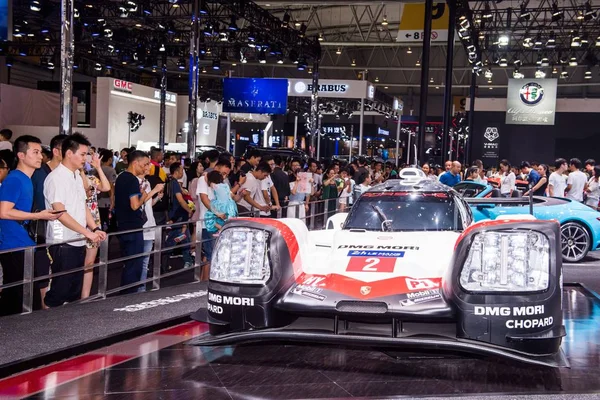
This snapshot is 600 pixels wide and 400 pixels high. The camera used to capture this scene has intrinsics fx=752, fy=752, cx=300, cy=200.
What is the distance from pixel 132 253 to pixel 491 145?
39.3m

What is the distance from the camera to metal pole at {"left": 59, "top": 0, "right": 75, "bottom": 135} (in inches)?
455

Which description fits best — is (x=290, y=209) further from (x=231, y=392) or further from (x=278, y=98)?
(x=278, y=98)

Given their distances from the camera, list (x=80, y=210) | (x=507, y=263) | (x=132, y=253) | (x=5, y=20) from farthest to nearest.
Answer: (x=5, y=20) → (x=132, y=253) → (x=80, y=210) → (x=507, y=263)

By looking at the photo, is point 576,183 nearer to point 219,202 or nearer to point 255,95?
point 219,202

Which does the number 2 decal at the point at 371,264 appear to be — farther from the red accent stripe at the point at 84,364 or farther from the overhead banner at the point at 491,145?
the overhead banner at the point at 491,145

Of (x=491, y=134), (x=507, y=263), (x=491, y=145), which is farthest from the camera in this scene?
(x=491, y=145)

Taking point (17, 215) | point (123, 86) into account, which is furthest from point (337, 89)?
point (17, 215)

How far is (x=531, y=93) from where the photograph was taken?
33.9 m

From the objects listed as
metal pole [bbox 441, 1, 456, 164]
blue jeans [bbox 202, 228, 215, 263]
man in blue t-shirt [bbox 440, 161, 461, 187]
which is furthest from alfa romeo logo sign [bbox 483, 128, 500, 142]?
blue jeans [bbox 202, 228, 215, 263]

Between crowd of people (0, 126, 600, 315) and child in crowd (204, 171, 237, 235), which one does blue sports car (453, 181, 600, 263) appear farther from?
child in crowd (204, 171, 237, 235)

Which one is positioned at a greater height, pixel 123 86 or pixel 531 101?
pixel 531 101

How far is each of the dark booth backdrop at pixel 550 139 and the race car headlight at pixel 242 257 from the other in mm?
42976

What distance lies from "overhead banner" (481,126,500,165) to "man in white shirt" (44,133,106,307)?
39.9 meters

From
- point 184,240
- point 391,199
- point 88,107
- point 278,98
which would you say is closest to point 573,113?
point 278,98
